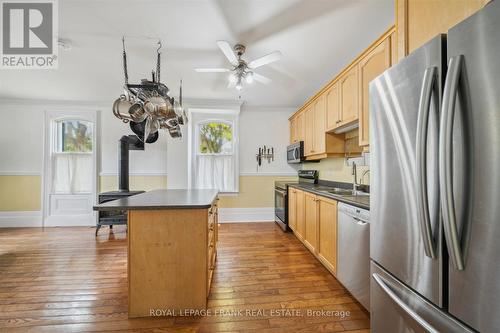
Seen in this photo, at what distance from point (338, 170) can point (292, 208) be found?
96cm

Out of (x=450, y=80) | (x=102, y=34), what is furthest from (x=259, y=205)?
(x=450, y=80)

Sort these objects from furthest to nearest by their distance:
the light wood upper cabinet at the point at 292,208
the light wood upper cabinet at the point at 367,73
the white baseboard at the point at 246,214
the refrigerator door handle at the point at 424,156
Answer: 1. the white baseboard at the point at 246,214
2. the light wood upper cabinet at the point at 292,208
3. the light wood upper cabinet at the point at 367,73
4. the refrigerator door handle at the point at 424,156

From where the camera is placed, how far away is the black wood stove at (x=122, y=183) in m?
3.65

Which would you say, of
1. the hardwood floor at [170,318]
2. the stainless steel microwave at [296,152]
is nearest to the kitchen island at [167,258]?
the hardwood floor at [170,318]

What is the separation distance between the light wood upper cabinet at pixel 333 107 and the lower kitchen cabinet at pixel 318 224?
3.20ft

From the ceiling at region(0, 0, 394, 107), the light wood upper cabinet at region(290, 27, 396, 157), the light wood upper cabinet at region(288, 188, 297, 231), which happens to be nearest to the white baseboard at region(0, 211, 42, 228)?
the ceiling at region(0, 0, 394, 107)

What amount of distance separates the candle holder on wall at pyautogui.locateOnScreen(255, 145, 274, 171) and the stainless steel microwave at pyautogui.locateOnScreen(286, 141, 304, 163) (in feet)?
1.34

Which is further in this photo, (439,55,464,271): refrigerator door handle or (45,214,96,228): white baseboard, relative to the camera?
(45,214,96,228): white baseboard

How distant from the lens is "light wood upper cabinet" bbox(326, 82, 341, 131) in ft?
8.53

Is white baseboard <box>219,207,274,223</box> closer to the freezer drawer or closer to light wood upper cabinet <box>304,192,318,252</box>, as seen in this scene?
light wood upper cabinet <box>304,192,318,252</box>

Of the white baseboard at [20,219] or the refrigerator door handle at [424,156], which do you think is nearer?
the refrigerator door handle at [424,156]

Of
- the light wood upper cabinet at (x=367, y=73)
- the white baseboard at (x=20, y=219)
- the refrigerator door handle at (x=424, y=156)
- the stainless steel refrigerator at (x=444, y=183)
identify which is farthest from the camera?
the white baseboard at (x=20, y=219)

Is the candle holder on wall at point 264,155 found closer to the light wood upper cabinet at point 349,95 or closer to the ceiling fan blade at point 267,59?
the light wood upper cabinet at point 349,95

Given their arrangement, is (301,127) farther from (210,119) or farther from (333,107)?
(210,119)
